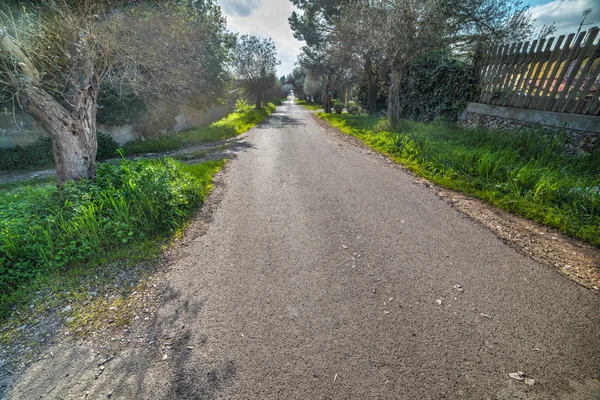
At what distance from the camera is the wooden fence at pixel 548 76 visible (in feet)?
17.8

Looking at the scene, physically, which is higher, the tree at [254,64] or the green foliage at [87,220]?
the tree at [254,64]

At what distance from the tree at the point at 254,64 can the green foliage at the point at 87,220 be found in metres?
23.3

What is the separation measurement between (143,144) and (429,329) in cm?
1276

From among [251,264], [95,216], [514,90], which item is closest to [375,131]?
[514,90]

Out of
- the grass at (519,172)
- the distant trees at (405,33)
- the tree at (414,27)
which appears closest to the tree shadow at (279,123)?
the distant trees at (405,33)

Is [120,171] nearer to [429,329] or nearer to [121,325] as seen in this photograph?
[121,325]

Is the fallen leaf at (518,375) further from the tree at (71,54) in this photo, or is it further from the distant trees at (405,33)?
the distant trees at (405,33)

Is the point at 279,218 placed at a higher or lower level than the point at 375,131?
lower

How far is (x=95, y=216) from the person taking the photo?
393 cm

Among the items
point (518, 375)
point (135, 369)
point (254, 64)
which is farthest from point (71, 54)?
point (254, 64)

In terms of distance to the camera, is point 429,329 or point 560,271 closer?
point 429,329

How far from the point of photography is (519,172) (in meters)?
4.75

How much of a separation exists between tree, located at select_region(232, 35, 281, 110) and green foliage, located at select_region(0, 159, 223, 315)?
23302 millimetres

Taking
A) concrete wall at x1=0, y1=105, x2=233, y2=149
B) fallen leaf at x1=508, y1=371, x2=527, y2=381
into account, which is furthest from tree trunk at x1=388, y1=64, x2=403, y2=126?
concrete wall at x1=0, y1=105, x2=233, y2=149
